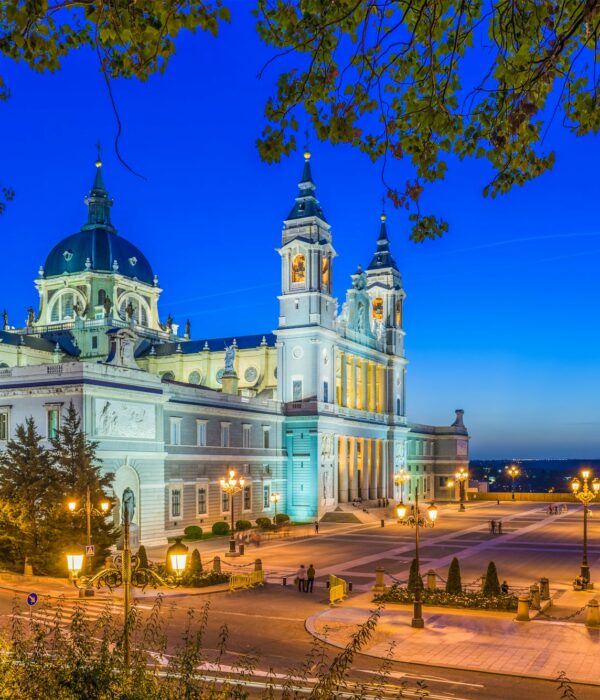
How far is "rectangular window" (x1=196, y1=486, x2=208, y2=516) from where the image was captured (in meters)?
60.6

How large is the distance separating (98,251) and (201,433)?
4056 centimetres

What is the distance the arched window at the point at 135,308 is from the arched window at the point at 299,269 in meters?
23.4

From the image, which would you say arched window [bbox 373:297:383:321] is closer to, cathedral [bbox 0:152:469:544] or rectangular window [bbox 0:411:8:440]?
cathedral [bbox 0:152:469:544]

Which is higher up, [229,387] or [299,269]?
[299,269]

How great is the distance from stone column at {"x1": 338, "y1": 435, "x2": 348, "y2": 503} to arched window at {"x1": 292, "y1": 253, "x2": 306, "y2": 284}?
15.9 meters

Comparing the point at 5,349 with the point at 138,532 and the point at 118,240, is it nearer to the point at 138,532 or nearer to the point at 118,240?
the point at 118,240

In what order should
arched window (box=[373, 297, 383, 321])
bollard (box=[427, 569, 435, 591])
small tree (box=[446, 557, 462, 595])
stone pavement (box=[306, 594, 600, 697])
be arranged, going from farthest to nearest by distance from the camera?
arched window (box=[373, 297, 383, 321])
bollard (box=[427, 569, 435, 591])
small tree (box=[446, 557, 462, 595])
stone pavement (box=[306, 594, 600, 697])

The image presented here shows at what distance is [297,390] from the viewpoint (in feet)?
253

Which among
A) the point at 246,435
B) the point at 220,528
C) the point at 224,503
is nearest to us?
the point at 220,528

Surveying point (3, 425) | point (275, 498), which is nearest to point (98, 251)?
point (275, 498)

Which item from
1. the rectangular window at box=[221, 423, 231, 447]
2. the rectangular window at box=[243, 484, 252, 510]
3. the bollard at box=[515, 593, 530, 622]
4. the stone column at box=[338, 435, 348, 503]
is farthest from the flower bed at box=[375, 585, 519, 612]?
the stone column at box=[338, 435, 348, 503]

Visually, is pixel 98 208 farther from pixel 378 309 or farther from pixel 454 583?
pixel 454 583

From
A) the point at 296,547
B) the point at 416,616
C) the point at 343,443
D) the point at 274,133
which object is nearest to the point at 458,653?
the point at 416,616

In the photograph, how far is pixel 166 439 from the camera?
189ft
